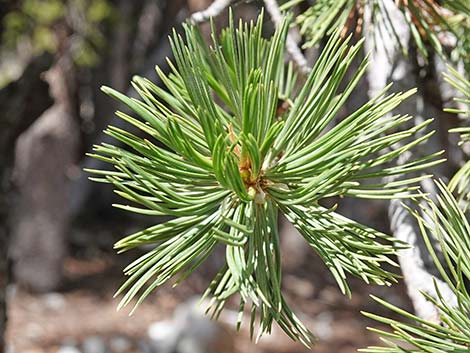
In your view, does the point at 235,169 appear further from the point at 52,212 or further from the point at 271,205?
the point at 52,212

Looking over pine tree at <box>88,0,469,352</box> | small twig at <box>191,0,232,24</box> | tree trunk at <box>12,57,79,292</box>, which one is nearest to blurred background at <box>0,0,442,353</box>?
tree trunk at <box>12,57,79,292</box>

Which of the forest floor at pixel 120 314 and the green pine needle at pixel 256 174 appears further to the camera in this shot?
the forest floor at pixel 120 314

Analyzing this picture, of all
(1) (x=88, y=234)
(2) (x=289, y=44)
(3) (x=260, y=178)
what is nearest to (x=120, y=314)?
(1) (x=88, y=234)

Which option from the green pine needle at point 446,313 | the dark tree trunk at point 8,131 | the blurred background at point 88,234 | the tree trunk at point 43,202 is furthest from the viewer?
the tree trunk at point 43,202

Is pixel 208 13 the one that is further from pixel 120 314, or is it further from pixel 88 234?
pixel 88 234

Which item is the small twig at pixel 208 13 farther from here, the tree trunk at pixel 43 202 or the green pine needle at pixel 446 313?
the tree trunk at pixel 43 202

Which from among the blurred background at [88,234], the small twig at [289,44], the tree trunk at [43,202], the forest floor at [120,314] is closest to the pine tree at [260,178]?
the small twig at [289,44]

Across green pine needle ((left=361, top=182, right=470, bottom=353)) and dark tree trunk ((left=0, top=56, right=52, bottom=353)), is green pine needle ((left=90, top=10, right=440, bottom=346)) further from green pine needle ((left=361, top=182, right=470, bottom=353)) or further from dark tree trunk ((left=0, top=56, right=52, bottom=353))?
dark tree trunk ((left=0, top=56, right=52, bottom=353))
